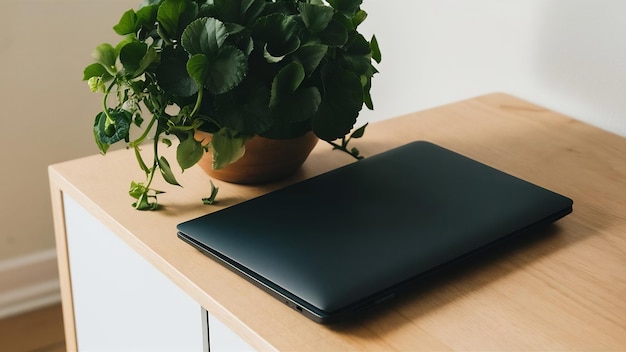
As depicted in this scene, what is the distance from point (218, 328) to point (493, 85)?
0.68 metres

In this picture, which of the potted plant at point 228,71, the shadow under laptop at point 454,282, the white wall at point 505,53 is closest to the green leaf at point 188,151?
the potted plant at point 228,71

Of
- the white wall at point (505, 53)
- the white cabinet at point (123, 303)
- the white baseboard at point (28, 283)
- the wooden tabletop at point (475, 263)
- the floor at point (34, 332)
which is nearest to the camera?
the wooden tabletop at point (475, 263)

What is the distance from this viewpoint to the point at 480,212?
2.32 feet

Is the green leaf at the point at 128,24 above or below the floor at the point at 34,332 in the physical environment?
above

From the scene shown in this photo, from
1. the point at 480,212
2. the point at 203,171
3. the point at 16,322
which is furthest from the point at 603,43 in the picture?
the point at 16,322

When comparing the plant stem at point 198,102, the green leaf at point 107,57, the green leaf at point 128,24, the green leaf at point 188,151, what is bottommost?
the green leaf at point 188,151

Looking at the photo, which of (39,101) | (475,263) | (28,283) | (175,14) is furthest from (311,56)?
(28,283)

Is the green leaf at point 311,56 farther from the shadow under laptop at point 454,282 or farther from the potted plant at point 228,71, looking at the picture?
the shadow under laptop at point 454,282

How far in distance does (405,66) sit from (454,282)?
27.4 inches

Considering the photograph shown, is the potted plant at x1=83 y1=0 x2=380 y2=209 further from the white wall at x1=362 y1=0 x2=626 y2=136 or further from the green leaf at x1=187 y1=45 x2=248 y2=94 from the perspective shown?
the white wall at x1=362 y1=0 x2=626 y2=136

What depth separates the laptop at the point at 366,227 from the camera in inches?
23.4

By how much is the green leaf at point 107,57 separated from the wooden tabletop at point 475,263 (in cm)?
15

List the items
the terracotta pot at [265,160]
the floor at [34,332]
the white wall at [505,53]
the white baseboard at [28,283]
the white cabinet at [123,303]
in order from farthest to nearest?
the white baseboard at [28,283]
the floor at [34,332]
the white wall at [505,53]
the terracotta pot at [265,160]
the white cabinet at [123,303]

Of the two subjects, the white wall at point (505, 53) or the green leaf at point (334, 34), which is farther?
the white wall at point (505, 53)
